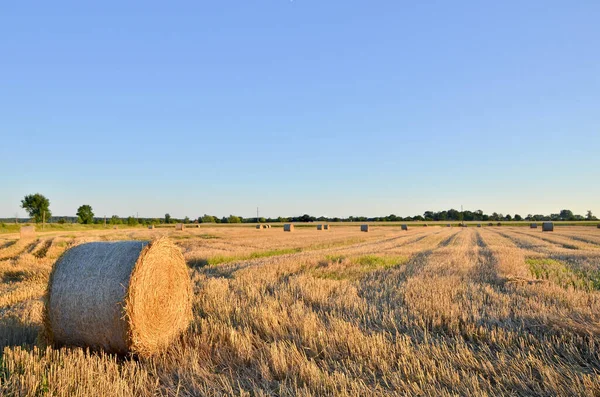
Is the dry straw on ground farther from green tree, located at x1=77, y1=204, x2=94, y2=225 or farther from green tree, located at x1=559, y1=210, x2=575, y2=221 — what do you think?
green tree, located at x1=559, y1=210, x2=575, y2=221

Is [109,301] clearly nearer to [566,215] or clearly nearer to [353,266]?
[353,266]

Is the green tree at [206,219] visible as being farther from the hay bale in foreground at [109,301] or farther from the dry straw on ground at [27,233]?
the hay bale in foreground at [109,301]

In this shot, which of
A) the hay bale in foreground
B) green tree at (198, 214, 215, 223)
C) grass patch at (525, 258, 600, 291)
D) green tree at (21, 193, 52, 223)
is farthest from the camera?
green tree at (198, 214, 215, 223)

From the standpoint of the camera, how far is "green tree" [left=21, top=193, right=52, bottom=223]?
2884 inches

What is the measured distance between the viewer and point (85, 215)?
Result: 262 ft

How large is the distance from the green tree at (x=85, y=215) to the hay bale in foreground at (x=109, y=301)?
8205cm

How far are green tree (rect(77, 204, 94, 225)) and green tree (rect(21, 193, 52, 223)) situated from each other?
19.3 ft

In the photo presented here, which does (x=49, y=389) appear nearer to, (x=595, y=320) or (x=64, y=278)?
(x=64, y=278)

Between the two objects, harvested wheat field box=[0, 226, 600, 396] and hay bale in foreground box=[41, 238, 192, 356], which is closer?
harvested wheat field box=[0, 226, 600, 396]

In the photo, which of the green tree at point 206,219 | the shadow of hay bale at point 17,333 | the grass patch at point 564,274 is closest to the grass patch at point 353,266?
the grass patch at point 564,274

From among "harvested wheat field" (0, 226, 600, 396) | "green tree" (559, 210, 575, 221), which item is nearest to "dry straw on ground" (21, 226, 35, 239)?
"harvested wheat field" (0, 226, 600, 396)

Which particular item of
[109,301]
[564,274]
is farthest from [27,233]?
[564,274]

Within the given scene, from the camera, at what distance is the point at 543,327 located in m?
5.38

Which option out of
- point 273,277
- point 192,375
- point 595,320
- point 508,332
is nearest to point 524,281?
point 595,320
